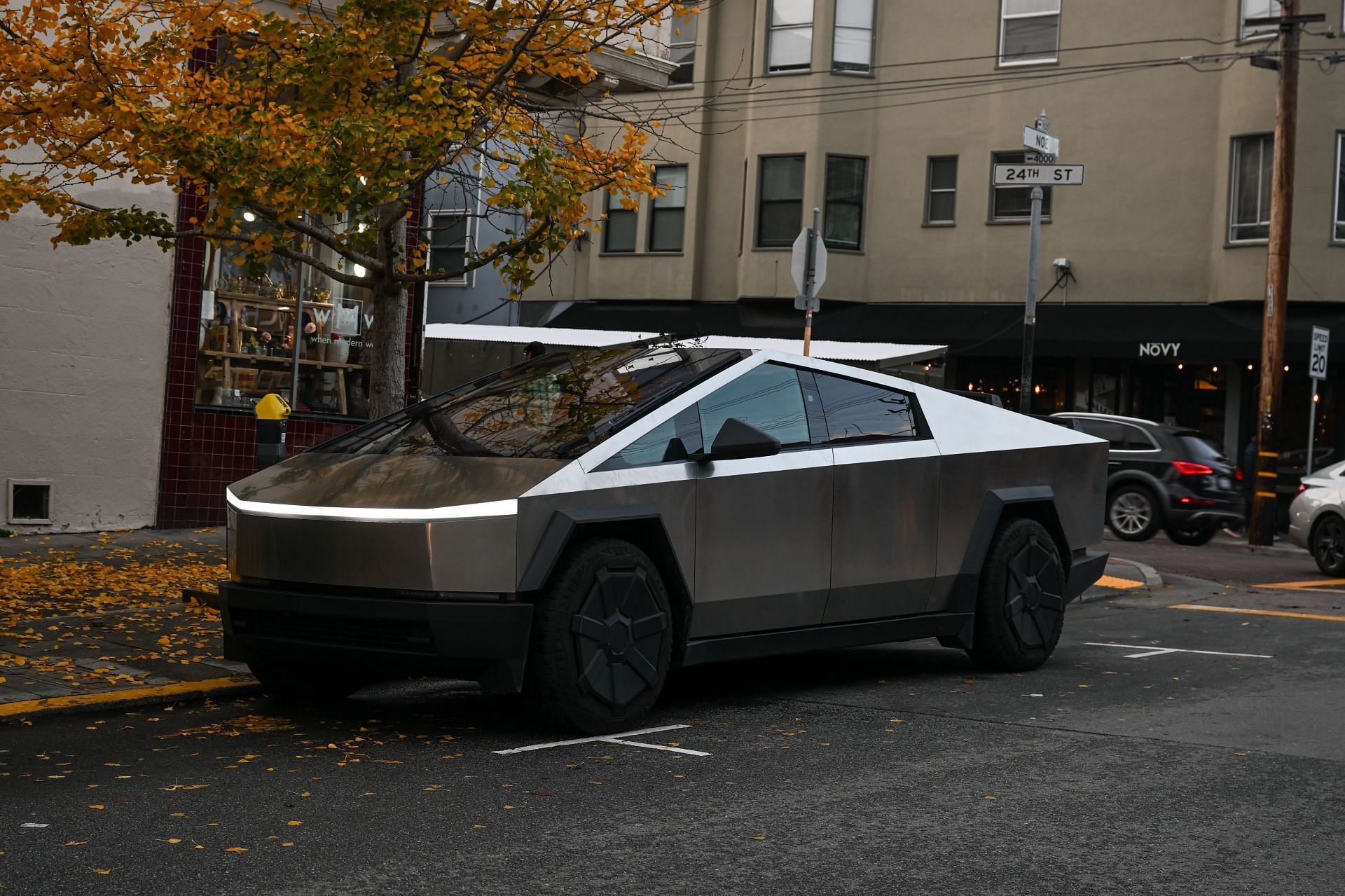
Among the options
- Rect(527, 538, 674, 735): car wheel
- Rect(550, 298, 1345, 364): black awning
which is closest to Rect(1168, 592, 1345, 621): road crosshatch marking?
Rect(527, 538, 674, 735): car wheel

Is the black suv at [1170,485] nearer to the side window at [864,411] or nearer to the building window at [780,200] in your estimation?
the building window at [780,200]

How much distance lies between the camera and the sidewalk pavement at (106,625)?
289 inches

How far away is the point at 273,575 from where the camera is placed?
260 inches

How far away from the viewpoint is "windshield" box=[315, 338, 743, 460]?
6.83 m

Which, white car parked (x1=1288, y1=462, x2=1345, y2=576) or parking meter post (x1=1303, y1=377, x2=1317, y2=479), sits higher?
parking meter post (x1=1303, y1=377, x2=1317, y2=479)

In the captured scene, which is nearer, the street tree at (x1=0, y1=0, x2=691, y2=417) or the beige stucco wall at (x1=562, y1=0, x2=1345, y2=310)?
the street tree at (x1=0, y1=0, x2=691, y2=417)

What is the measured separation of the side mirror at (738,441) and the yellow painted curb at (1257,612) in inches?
274

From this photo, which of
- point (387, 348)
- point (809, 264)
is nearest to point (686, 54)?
point (809, 264)

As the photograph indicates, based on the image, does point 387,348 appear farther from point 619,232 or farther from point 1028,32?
point 619,232

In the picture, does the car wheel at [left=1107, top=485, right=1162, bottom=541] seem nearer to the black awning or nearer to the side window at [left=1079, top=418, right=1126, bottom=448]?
the side window at [left=1079, top=418, right=1126, bottom=448]

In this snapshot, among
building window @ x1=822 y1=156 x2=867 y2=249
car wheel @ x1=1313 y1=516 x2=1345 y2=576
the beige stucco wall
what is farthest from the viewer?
building window @ x1=822 y1=156 x2=867 y2=249

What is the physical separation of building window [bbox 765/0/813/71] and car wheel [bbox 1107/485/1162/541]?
1222 cm

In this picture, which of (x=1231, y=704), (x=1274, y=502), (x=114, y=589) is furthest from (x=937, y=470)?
(x=1274, y=502)

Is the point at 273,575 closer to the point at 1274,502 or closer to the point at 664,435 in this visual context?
the point at 664,435
